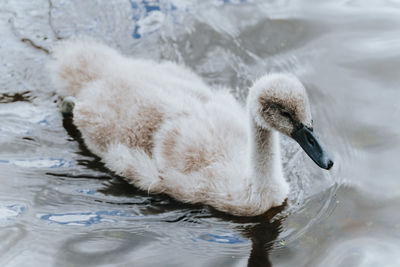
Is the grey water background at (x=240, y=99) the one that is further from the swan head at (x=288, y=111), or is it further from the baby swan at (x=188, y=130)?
the swan head at (x=288, y=111)

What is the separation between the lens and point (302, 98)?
12.8ft

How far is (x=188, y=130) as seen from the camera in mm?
4586

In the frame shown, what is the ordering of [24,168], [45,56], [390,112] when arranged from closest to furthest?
1. [24,168]
2. [390,112]
3. [45,56]

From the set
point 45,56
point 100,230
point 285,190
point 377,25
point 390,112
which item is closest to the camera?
point 100,230

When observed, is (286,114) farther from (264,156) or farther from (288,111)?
(264,156)

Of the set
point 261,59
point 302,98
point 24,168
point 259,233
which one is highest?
point 261,59

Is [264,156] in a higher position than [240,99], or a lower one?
lower

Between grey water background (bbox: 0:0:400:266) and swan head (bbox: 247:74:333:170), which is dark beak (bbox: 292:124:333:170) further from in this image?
grey water background (bbox: 0:0:400:266)

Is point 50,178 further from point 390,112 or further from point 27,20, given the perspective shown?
point 390,112

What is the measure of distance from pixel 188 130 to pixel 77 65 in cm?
142

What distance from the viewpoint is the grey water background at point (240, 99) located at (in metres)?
4.09

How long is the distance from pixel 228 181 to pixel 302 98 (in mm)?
974

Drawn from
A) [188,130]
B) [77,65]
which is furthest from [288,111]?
[77,65]

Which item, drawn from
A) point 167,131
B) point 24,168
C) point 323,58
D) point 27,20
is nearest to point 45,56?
point 27,20
